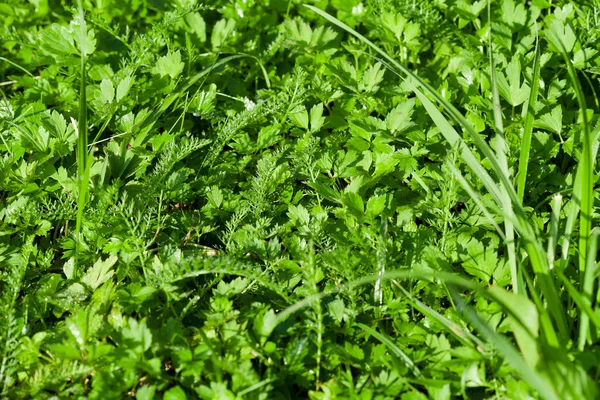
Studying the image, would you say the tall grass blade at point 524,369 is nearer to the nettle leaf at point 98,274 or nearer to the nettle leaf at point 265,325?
the nettle leaf at point 265,325

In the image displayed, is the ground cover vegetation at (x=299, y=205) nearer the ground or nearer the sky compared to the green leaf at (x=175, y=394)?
nearer the sky

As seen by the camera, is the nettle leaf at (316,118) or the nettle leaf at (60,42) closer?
the nettle leaf at (316,118)

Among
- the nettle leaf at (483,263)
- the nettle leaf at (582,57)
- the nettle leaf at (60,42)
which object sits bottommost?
the nettle leaf at (483,263)

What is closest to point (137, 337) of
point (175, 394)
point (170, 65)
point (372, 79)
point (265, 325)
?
point (175, 394)

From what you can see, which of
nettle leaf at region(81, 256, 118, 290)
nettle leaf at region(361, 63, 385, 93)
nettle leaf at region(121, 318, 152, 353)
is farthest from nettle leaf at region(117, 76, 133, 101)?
nettle leaf at region(121, 318, 152, 353)

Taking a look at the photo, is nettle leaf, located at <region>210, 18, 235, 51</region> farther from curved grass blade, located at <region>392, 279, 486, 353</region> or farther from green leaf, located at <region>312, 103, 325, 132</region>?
curved grass blade, located at <region>392, 279, 486, 353</region>

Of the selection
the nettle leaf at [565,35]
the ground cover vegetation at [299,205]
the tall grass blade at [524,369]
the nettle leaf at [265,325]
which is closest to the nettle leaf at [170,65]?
the ground cover vegetation at [299,205]

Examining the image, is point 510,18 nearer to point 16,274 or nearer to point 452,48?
point 452,48

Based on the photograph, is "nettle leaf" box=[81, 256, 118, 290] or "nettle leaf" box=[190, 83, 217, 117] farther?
"nettle leaf" box=[190, 83, 217, 117]
